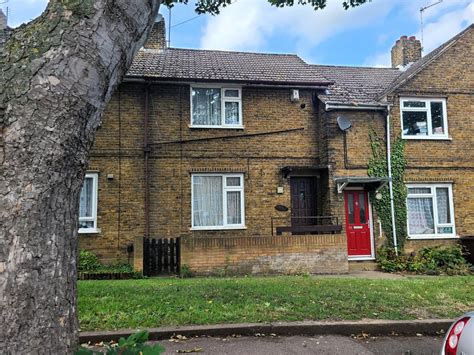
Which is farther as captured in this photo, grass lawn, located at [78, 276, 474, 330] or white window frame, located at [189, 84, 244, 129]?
white window frame, located at [189, 84, 244, 129]

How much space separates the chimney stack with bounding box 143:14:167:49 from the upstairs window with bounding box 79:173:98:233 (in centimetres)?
615

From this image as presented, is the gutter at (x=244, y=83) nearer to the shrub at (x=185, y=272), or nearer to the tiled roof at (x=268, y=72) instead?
the tiled roof at (x=268, y=72)

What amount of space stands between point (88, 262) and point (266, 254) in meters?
4.96

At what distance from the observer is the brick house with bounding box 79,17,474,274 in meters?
12.0

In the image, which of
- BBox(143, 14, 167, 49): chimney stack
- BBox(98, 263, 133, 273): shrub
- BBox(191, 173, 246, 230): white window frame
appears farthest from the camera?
BBox(143, 14, 167, 49): chimney stack

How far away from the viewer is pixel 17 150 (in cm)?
178

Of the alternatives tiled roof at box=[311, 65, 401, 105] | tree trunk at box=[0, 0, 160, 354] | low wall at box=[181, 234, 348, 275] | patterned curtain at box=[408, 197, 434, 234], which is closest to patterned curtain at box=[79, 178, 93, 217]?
low wall at box=[181, 234, 348, 275]

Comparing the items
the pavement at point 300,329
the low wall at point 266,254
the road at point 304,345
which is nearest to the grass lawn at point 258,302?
the pavement at point 300,329

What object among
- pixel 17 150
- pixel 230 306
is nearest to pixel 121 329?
pixel 230 306

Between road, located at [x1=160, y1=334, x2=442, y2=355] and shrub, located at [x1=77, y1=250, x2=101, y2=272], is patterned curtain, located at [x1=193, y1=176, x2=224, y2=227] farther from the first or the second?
road, located at [x1=160, y1=334, x2=442, y2=355]

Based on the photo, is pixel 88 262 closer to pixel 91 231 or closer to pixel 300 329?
pixel 91 231

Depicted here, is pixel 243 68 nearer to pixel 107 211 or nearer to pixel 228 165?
pixel 228 165

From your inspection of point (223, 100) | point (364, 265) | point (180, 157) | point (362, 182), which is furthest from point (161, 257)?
point (362, 182)

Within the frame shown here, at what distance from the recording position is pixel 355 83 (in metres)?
15.4
